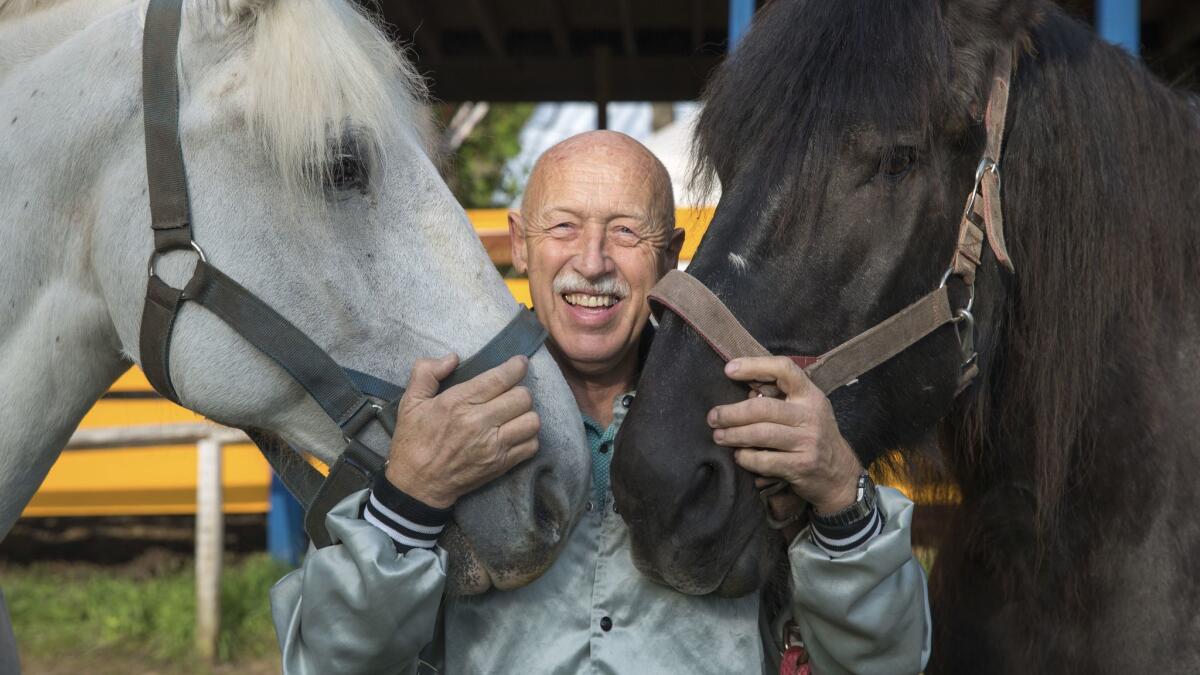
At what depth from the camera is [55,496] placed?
232 inches

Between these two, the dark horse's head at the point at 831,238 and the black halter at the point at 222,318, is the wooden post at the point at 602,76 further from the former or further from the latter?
the black halter at the point at 222,318

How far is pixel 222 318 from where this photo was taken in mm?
1696

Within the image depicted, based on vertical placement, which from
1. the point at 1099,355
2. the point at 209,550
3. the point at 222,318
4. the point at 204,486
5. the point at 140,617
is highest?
the point at 222,318

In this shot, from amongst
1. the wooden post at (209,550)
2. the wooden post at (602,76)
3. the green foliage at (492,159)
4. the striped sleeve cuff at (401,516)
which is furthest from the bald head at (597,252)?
the green foliage at (492,159)

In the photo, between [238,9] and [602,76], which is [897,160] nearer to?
[238,9]

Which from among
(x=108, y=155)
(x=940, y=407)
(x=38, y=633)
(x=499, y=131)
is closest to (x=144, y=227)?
(x=108, y=155)

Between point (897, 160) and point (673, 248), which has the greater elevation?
point (897, 160)

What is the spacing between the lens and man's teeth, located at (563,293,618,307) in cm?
200

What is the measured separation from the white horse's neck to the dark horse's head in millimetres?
923

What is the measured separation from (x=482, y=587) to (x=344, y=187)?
68 cm

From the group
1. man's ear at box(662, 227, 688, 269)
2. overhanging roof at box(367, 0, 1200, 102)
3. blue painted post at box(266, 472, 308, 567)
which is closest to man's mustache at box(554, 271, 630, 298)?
man's ear at box(662, 227, 688, 269)

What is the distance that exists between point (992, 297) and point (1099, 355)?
0.23 m

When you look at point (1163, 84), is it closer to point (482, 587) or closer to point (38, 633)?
point (482, 587)

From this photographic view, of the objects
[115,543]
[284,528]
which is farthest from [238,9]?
[115,543]
